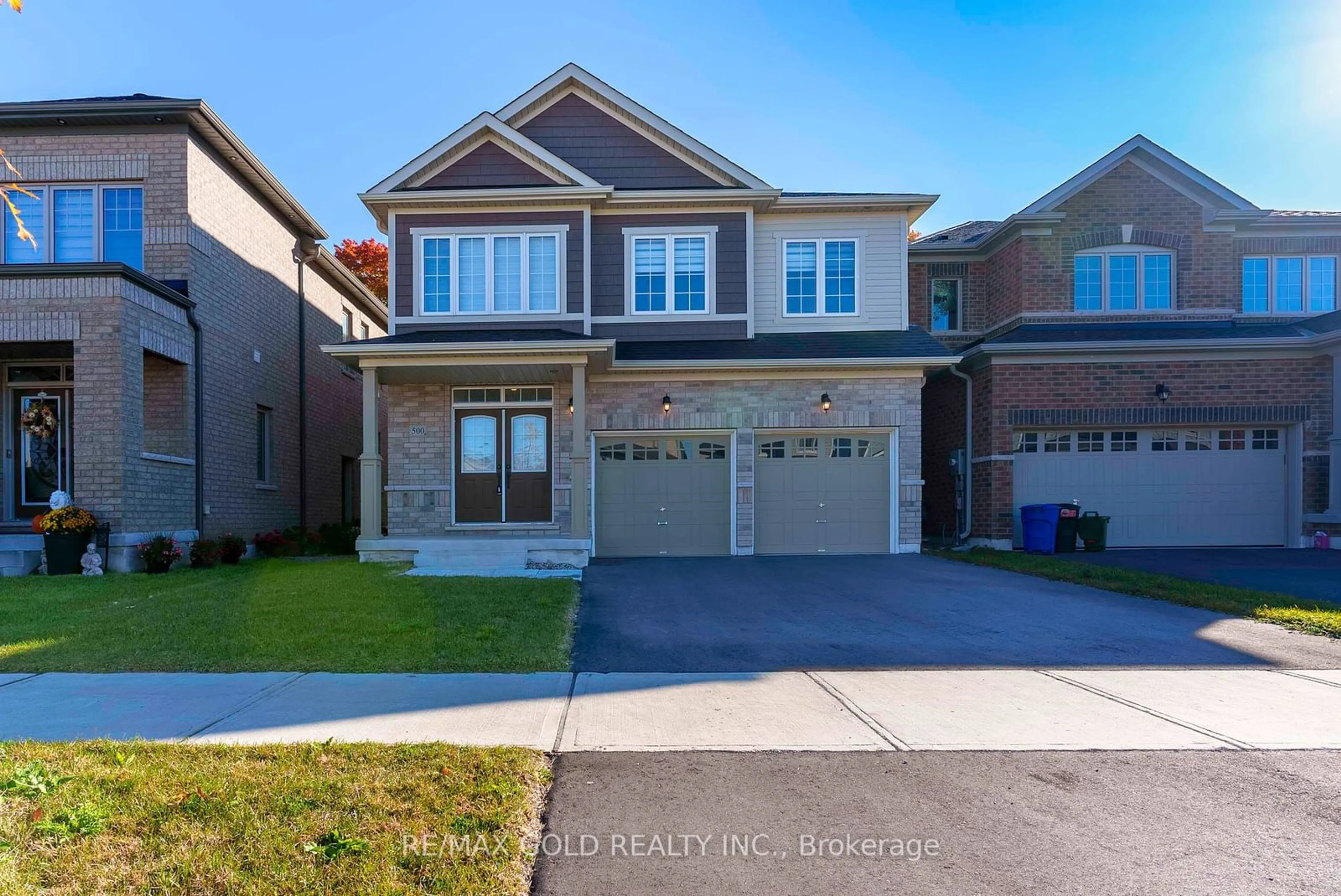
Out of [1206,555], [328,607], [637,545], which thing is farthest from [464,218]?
[1206,555]

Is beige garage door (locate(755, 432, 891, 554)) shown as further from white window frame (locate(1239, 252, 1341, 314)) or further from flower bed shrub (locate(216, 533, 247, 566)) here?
white window frame (locate(1239, 252, 1341, 314))

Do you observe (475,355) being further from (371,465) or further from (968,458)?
(968,458)

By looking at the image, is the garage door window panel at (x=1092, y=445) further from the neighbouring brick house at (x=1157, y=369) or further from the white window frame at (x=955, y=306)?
the white window frame at (x=955, y=306)

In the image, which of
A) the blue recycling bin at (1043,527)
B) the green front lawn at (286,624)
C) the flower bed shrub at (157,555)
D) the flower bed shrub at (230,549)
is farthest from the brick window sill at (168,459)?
the blue recycling bin at (1043,527)

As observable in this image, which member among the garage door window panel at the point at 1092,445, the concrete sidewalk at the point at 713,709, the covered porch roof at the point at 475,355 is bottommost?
the concrete sidewalk at the point at 713,709

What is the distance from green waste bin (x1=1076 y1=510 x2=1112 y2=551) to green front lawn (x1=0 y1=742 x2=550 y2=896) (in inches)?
524

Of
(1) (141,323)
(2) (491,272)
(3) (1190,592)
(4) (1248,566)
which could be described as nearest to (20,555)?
(1) (141,323)

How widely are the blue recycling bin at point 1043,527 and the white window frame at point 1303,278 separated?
7075 mm

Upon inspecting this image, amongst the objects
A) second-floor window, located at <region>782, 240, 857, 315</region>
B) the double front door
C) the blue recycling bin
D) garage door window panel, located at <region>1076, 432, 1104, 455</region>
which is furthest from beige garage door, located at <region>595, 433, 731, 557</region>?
garage door window panel, located at <region>1076, 432, 1104, 455</region>

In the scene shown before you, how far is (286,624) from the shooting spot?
6973mm

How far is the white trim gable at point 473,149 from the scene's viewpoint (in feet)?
45.0

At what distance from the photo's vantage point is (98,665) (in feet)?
18.4

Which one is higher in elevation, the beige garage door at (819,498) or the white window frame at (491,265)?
the white window frame at (491,265)

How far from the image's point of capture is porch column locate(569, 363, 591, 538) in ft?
39.6
